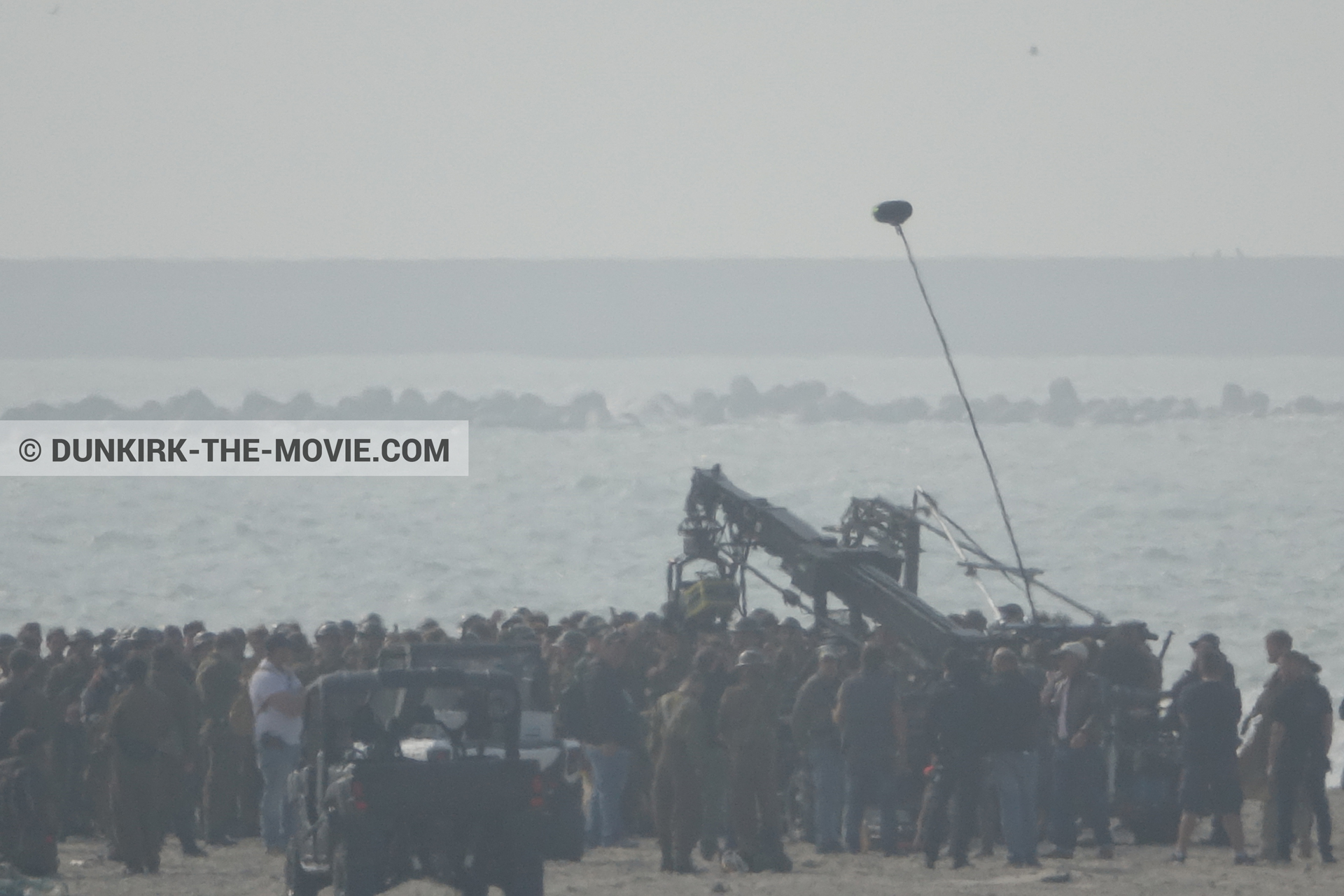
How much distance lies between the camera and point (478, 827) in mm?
11172

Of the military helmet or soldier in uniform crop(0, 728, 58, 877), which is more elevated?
the military helmet

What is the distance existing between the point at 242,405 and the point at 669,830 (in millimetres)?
92784

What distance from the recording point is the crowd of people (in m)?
13.6

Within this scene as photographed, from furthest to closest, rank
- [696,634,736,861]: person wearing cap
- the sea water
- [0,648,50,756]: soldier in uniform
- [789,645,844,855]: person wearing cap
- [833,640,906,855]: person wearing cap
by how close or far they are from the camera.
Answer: the sea water < [789,645,844,855]: person wearing cap < [833,640,906,855]: person wearing cap < [696,634,736,861]: person wearing cap < [0,648,50,756]: soldier in uniform

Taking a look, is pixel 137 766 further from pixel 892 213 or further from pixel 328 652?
pixel 892 213

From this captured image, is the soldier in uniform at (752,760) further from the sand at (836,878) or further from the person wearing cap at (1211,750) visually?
the person wearing cap at (1211,750)

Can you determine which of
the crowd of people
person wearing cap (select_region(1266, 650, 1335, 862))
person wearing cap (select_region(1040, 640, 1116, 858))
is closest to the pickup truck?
the crowd of people

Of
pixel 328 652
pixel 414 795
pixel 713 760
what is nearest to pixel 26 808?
pixel 414 795

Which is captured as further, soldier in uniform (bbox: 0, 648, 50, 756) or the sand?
soldier in uniform (bbox: 0, 648, 50, 756)

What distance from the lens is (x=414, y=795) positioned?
10883 millimetres

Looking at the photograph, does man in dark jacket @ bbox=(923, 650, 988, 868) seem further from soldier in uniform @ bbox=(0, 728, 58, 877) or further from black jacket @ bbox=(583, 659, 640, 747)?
soldier in uniform @ bbox=(0, 728, 58, 877)

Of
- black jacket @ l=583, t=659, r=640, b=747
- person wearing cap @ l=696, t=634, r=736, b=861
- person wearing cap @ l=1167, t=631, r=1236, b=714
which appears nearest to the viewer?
person wearing cap @ l=696, t=634, r=736, b=861

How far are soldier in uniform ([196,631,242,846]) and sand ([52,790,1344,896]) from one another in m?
0.52

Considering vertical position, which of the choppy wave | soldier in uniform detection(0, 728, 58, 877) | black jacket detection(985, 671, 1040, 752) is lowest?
soldier in uniform detection(0, 728, 58, 877)
